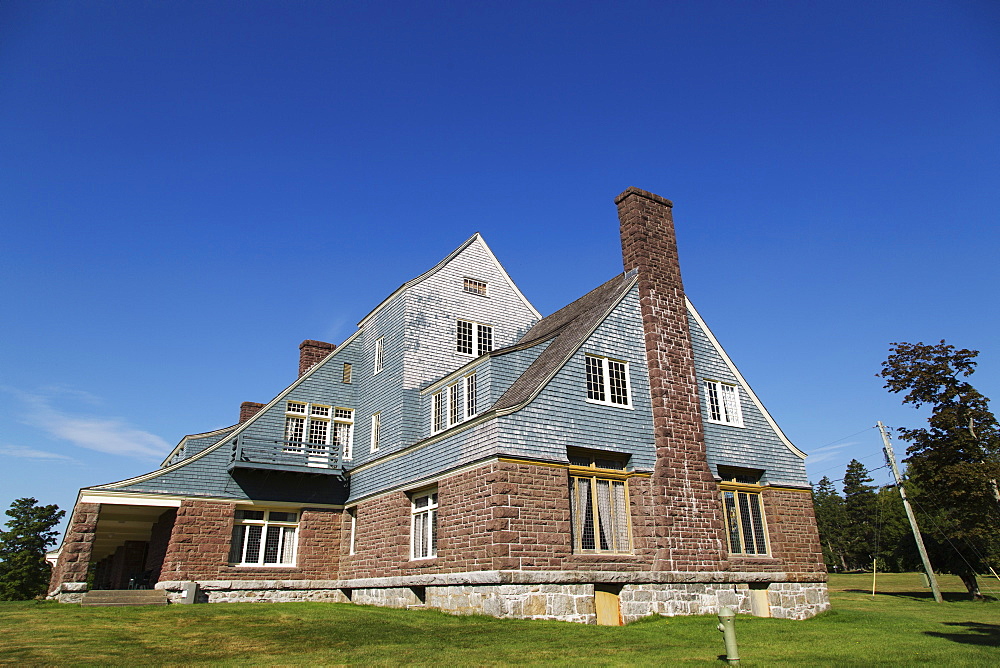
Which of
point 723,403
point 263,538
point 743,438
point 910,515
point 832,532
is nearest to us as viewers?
point 743,438

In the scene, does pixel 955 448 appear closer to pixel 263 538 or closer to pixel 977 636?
pixel 977 636

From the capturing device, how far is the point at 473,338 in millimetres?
24672

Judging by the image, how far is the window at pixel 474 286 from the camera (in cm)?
2520

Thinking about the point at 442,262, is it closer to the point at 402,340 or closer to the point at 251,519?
the point at 402,340

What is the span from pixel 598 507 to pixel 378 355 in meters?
11.0

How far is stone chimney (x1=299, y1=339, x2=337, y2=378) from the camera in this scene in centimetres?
2956

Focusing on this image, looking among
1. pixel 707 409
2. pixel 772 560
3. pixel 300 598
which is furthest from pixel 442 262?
pixel 772 560

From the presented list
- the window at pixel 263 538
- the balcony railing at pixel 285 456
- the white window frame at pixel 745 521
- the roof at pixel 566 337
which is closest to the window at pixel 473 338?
the roof at pixel 566 337

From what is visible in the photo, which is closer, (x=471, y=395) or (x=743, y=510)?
(x=471, y=395)

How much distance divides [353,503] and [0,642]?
1181cm

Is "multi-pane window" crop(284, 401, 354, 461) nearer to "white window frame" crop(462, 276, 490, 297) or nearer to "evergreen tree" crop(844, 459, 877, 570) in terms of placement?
"white window frame" crop(462, 276, 490, 297)

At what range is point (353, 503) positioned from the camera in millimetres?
22859

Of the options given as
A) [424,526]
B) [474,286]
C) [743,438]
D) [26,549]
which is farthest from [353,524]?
[26,549]

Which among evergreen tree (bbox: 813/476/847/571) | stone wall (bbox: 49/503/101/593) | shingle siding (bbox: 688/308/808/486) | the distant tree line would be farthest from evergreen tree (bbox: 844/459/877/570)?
stone wall (bbox: 49/503/101/593)
